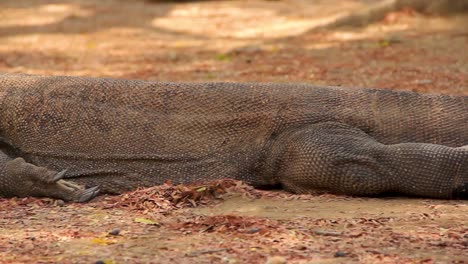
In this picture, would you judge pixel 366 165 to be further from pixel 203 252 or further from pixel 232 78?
pixel 232 78

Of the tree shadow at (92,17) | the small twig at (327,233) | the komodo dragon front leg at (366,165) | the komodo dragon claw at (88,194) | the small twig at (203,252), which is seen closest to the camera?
the small twig at (203,252)

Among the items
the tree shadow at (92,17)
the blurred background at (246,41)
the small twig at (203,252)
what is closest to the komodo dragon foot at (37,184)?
the small twig at (203,252)

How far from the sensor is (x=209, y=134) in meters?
4.60

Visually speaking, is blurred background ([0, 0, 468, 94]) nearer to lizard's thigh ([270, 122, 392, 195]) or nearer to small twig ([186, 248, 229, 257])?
lizard's thigh ([270, 122, 392, 195])

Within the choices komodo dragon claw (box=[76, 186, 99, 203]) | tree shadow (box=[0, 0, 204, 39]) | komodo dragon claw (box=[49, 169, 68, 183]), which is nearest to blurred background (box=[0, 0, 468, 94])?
tree shadow (box=[0, 0, 204, 39])

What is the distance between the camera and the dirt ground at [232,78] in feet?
10.8

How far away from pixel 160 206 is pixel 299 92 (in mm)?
1046


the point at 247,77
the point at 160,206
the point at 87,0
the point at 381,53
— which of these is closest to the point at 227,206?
the point at 160,206

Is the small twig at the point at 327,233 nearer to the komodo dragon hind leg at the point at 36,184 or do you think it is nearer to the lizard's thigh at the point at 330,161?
the lizard's thigh at the point at 330,161

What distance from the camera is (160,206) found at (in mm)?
4016

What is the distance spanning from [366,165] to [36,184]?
163cm

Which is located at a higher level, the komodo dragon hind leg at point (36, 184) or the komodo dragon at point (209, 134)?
the komodo dragon at point (209, 134)

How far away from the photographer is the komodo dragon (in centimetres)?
437

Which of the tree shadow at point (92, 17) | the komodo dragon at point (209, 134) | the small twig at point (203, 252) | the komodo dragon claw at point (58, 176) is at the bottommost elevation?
the small twig at point (203, 252)
